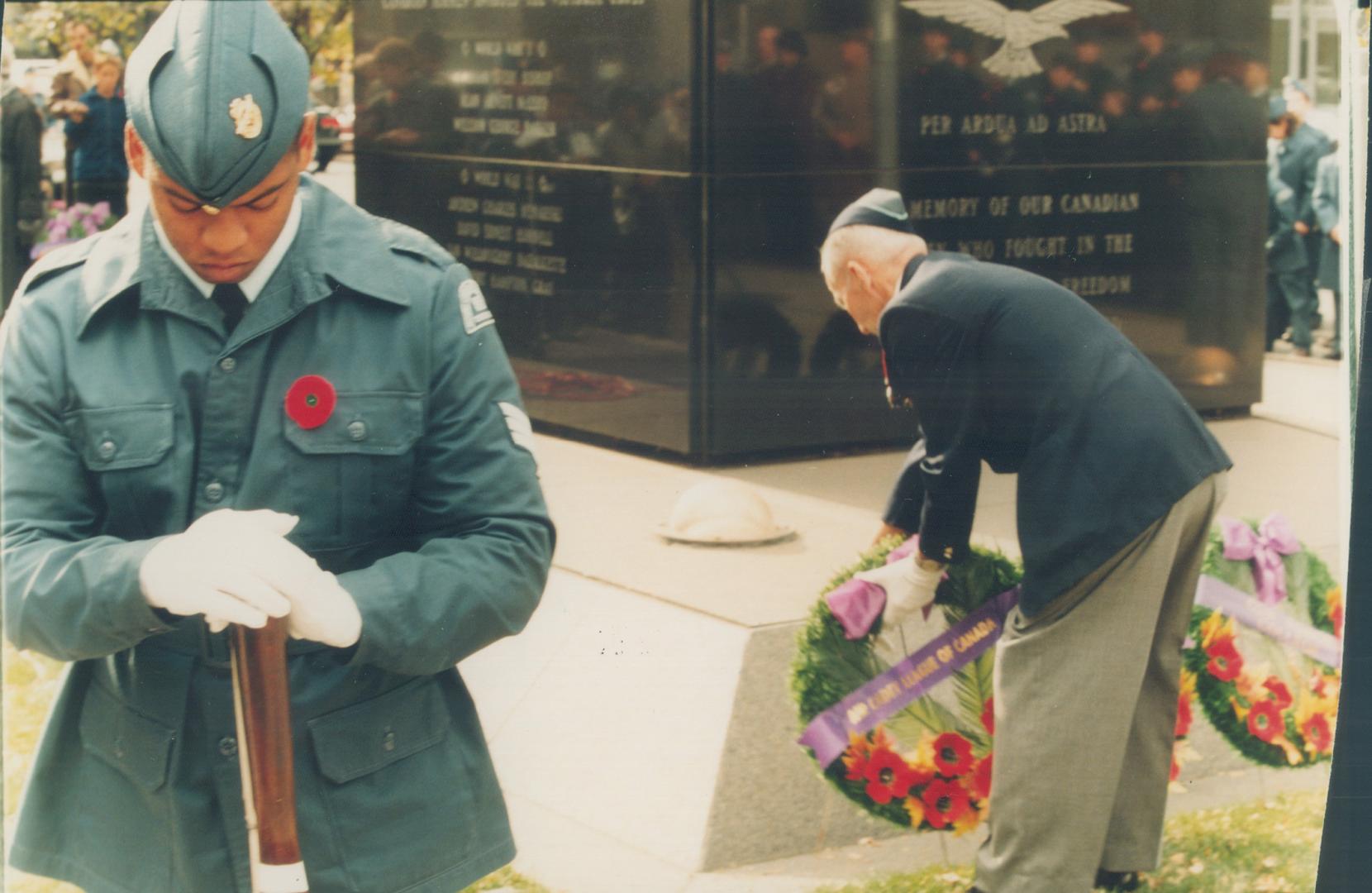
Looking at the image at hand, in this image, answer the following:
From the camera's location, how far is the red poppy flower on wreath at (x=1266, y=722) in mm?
3365

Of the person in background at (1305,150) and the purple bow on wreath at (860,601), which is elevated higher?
the person in background at (1305,150)

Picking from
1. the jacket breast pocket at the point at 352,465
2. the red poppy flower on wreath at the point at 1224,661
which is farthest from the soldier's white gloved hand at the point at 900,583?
the jacket breast pocket at the point at 352,465

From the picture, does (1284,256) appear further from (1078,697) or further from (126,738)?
(126,738)

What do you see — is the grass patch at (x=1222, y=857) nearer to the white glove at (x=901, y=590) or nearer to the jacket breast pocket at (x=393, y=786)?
the white glove at (x=901, y=590)

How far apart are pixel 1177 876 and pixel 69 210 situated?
7.40ft

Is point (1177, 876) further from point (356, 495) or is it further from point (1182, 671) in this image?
point (356, 495)

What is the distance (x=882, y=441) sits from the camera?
3004 mm

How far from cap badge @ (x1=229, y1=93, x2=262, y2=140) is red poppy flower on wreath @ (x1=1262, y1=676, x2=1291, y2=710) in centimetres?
222

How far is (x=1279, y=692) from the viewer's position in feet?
11.0

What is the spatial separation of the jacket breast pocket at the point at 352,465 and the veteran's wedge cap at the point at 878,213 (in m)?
1.10

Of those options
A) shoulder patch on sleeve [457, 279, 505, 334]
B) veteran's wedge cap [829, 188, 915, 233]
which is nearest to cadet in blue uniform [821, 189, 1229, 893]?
veteran's wedge cap [829, 188, 915, 233]

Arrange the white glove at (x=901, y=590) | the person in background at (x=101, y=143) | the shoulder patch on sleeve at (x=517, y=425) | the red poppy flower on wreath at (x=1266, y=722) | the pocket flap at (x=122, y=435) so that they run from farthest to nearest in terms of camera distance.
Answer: the red poppy flower on wreath at (x=1266, y=722) → the white glove at (x=901, y=590) → the person in background at (x=101, y=143) → the shoulder patch on sleeve at (x=517, y=425) → the pocket flap at (x=122, y=435)

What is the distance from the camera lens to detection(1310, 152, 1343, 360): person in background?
2.87 meters

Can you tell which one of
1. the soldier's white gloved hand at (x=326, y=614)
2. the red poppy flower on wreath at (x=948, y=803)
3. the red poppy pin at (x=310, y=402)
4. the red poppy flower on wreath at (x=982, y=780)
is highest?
the red poppy pin at (x=310, y=402)
